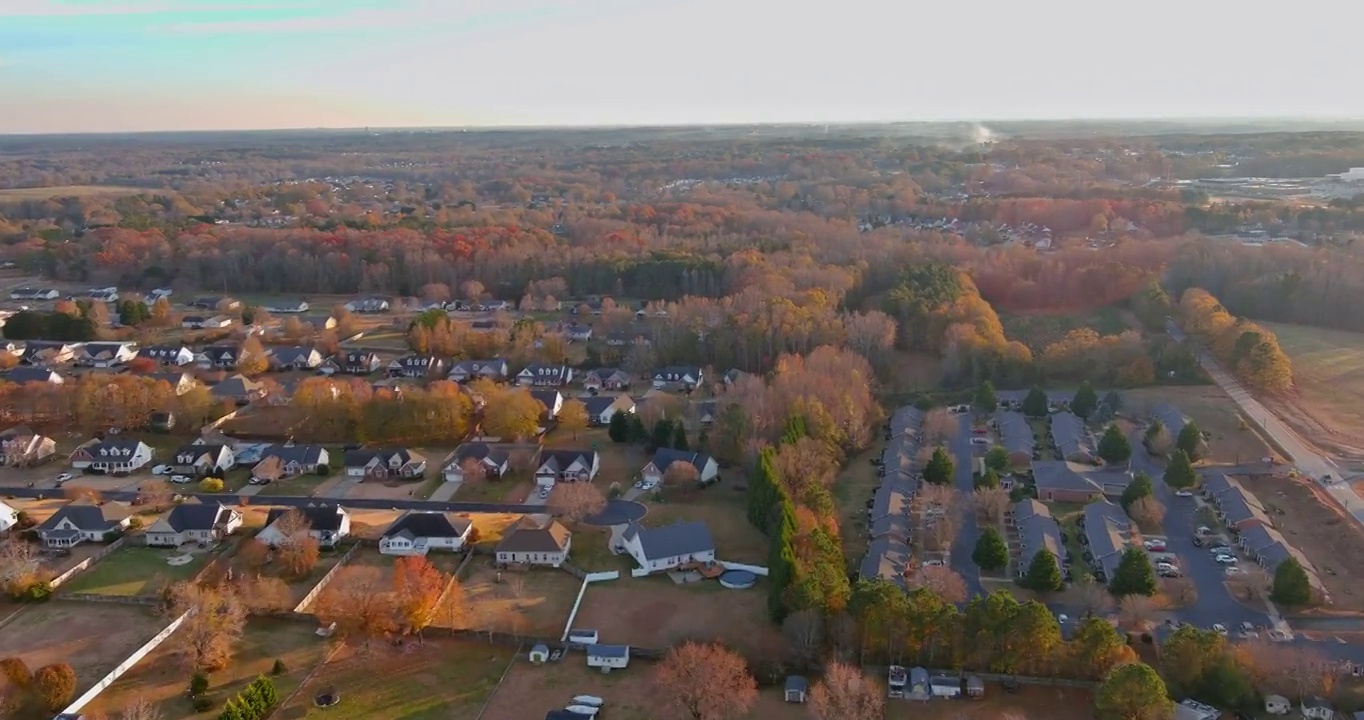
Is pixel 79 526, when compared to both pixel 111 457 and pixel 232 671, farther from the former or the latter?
pixel 232 671

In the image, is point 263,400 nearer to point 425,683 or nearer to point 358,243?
point 425,683

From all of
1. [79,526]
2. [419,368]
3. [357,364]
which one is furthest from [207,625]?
[357,364]

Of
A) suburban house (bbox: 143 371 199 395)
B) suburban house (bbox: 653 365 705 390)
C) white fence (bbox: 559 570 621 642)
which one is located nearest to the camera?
white fence (bbox: 559 570 621 642)

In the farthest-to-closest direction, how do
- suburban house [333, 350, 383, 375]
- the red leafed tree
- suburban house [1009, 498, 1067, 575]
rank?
suburban house [333, 350, 383, 375], suburban house [1009, 498, 1067, 575], the red leafed tree

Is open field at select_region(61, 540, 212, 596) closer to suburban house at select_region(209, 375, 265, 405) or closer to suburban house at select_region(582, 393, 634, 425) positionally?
suburban house at select_region(209, 375, 265, 405)

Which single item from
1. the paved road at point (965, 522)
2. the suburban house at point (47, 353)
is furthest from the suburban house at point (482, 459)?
the suburban house at point (47, 353)

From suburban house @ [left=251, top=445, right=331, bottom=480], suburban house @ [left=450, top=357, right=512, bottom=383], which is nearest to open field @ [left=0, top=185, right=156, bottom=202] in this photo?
suburban house @ [left=450, top=357, right=512, bottom=383]
